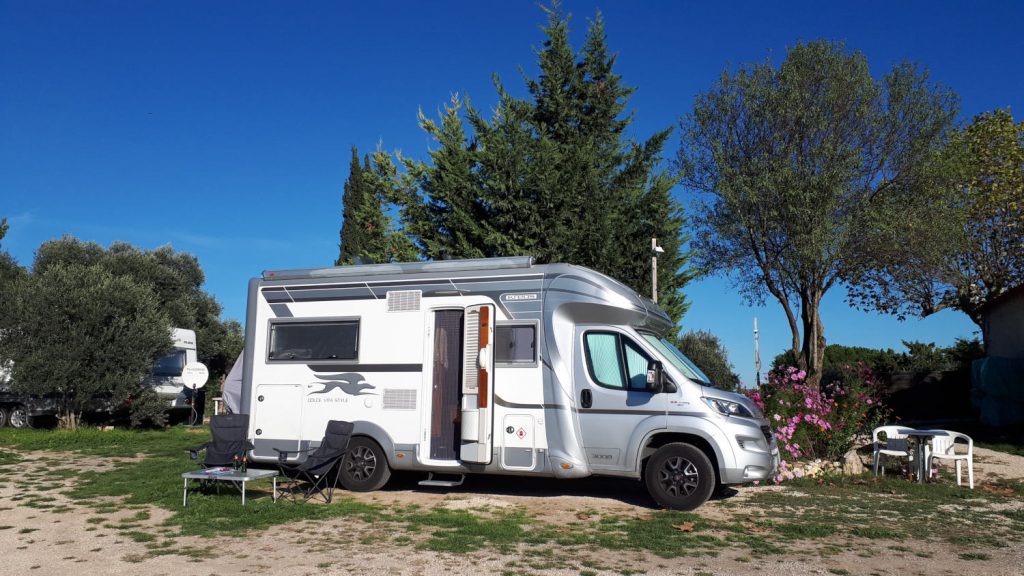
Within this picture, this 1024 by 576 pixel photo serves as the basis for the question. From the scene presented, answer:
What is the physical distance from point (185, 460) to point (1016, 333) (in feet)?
65.3

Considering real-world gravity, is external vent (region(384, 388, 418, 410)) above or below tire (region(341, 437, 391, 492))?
Answer: above

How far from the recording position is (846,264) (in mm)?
19109

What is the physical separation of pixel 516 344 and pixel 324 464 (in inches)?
104

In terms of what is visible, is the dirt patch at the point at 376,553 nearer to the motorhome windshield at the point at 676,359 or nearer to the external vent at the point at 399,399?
the external vent at the point at 399,399

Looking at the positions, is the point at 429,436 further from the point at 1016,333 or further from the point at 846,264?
the point at 1016,333

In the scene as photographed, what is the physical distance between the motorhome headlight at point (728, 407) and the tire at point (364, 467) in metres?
4.02

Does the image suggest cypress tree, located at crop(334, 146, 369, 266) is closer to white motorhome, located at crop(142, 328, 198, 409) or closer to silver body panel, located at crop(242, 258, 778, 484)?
white motorhome, located at crop(142, 328, 198, 409)

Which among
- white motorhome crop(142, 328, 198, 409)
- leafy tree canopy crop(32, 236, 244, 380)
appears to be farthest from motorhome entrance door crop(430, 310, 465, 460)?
leafy tree canopy crop(32, 236, 244, 380)

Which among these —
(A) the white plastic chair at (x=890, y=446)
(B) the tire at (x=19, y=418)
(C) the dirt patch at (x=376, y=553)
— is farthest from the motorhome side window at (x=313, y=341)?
(B) the tire at (x=19, y=418)

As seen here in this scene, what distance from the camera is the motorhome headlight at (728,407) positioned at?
8.60 metres

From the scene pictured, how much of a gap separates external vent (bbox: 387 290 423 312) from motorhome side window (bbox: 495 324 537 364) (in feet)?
3.66

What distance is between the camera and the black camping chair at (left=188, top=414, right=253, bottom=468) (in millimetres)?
9523

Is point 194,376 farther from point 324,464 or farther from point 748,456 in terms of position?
point 748,456

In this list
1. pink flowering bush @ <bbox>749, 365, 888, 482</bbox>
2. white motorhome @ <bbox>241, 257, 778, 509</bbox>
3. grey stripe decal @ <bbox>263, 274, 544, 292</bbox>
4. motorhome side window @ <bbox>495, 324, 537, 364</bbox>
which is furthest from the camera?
pink flowering bush @ <bbox>749, 365, 888, 482</bbox>
